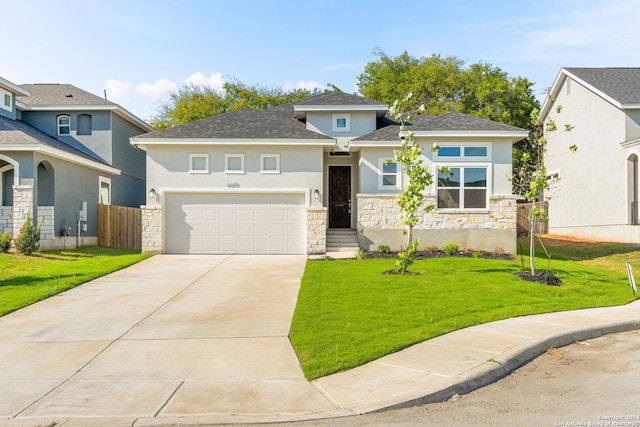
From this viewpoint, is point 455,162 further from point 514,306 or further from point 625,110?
point 514,306

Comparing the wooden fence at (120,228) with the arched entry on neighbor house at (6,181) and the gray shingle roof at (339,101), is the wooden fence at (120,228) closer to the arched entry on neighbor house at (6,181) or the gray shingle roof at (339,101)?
the arched entry on neighbor house at (6,181)

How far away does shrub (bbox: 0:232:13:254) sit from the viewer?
1878cm

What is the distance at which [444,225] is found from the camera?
66.6 ft

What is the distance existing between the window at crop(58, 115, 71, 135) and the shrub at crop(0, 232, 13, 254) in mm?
8501

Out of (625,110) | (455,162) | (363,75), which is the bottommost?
(455,162)

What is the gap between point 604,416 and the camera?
5.44 metres

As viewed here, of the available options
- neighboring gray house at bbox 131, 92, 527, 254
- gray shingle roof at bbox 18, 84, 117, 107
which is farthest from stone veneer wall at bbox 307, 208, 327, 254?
gray shingle roof at bbox 18, 84, 117, 107

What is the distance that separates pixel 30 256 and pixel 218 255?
237 inches

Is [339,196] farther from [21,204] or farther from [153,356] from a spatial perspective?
[153,356]

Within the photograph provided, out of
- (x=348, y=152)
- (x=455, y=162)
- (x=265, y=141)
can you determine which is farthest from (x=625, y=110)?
(x=265, y=141)

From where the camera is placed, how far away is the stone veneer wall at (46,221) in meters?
20.5

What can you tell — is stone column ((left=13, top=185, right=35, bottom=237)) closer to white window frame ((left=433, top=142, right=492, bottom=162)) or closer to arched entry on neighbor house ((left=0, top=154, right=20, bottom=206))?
arched entry on neighbor house ((left=0, top=154, right=20, bottom=206))

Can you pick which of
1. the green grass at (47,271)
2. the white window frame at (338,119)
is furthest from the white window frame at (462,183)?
the green grass at (47,271)

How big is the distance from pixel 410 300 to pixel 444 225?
9621 millimetres
